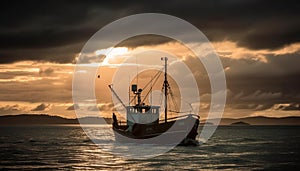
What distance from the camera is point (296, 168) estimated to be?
54.1 m

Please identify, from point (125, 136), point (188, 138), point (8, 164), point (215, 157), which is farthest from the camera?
point (125, 136)

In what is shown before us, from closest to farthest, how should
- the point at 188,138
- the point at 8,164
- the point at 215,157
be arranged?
the point at 8,164
the point at 215,157
the point at 188,138

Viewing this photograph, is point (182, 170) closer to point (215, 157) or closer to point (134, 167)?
point (134, 167)

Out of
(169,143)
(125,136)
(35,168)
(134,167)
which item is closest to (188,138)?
(169,143)

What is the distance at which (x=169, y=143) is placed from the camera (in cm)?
8344

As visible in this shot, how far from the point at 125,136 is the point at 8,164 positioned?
4004 centimetres

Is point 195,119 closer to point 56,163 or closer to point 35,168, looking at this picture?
point 56,163

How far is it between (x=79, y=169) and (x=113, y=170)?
12.6 ft

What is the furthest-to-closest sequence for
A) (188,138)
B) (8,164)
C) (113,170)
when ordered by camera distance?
(188,138) < (8,164) < (113,170)

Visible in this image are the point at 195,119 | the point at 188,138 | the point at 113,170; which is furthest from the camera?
the point at 188,138

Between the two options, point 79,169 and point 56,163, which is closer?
point 79,169

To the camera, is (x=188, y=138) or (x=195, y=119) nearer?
(x=195, y=119)

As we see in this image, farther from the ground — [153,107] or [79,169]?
[153,107]

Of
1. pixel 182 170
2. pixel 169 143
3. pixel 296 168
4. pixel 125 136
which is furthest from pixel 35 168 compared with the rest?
pixel 125 136
